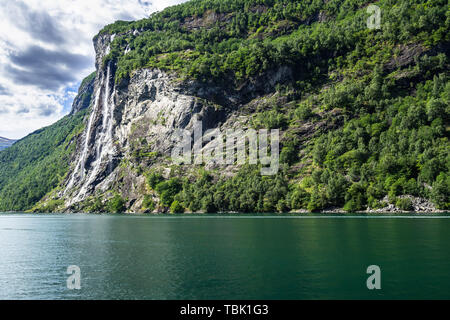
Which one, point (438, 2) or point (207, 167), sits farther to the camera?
point (438, 2)

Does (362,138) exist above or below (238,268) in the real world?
above

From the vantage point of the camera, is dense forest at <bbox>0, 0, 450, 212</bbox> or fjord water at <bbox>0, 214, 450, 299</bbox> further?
dense forest at <bbox>0, 0, 450, 212</bbox>

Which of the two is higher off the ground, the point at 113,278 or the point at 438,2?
the point at 438,2

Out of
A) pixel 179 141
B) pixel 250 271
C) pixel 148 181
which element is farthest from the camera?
pixel 179 141

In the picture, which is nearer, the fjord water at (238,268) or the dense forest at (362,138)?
the fjord water at (238,268)

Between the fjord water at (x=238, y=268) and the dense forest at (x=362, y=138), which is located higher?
the dense forest at (x=362, y=138)

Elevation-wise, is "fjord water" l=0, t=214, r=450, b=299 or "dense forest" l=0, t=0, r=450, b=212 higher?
"dense forest" l=0, t=0, r=450, b=212

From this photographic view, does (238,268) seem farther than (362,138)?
No

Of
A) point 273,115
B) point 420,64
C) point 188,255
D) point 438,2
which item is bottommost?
point 188,255

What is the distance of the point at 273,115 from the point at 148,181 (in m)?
75.4

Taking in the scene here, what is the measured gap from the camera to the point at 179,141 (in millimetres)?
193875
